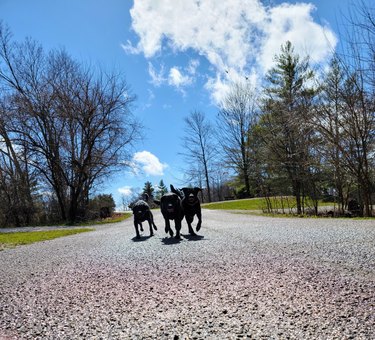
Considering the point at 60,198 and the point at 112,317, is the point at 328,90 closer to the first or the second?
the point at 112,317

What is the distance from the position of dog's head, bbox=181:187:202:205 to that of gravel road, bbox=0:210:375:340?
7.14ft

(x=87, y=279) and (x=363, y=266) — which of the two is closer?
(x=363, y=266)

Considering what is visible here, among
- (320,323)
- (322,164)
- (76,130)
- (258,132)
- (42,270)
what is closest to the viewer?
(320,323)

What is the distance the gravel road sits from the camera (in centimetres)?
202

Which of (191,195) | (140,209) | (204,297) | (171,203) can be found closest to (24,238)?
(140,209)

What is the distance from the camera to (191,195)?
670 cm

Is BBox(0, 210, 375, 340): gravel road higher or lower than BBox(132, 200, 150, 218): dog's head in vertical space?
lower

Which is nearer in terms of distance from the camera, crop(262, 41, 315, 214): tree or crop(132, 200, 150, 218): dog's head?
crop(132, 200, 150, 218): dog's head

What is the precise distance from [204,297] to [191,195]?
413 cm

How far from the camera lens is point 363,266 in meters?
3.26

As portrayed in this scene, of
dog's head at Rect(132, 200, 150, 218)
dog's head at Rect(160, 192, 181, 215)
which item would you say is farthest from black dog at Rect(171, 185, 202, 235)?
dog's head at Rect(132, 200, 150, 218)

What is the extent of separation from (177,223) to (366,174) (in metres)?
8.25

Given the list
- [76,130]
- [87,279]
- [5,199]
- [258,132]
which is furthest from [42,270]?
[5,199]

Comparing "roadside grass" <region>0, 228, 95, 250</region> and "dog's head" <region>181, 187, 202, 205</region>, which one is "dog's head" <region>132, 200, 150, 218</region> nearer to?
"dog's head" <region>181, 187, 202, 205</region>
